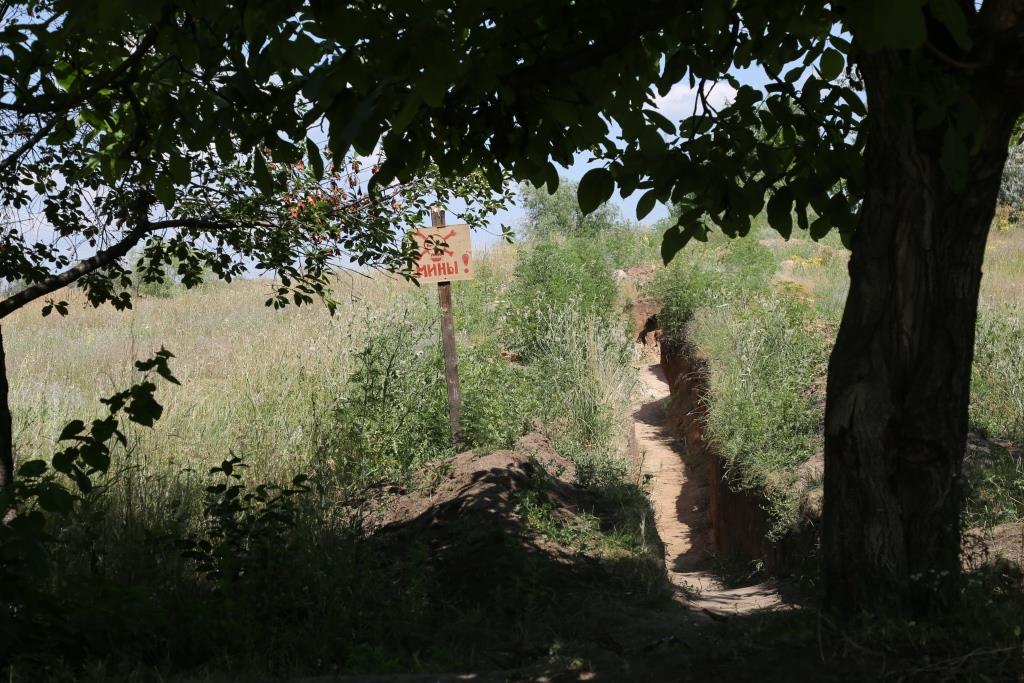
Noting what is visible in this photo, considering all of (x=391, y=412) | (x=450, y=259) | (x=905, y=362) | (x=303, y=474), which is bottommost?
(x=303, y=474)

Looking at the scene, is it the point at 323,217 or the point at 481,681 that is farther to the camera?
the point at 323,217

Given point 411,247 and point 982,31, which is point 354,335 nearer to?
point 411,247

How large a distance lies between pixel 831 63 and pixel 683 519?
828 centimetres

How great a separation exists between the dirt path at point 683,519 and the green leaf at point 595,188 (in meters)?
3.53

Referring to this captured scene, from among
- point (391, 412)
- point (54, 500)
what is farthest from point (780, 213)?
point (391, 412)

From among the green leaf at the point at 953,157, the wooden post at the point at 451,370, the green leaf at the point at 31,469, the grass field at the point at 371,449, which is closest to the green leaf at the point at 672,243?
the green leaf at the point at 953,157

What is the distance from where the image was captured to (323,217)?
5.37 meters

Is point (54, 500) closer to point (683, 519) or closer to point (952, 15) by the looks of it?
point (952, 15)

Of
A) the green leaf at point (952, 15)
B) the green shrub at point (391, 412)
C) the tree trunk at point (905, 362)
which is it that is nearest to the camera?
the green leaf at point (952, 15)

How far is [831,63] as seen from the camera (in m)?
3.55

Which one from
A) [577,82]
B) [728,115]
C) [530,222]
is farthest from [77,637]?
[530,222]

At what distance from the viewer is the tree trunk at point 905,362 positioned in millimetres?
3111

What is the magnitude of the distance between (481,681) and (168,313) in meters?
16.3

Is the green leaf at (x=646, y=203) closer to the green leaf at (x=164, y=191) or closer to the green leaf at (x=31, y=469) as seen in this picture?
the green leaf at (x=164, y=191)
